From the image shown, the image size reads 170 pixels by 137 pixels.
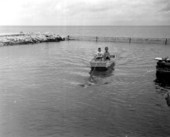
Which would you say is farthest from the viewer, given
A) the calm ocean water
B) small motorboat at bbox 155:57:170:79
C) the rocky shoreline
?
the rocky shoreline

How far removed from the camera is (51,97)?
19.9 meters

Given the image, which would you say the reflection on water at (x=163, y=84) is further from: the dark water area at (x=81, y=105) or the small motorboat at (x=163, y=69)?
the dark water area at (x=81, y=105)

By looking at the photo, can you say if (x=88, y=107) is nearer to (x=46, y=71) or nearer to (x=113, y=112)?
(x=113, y=112)

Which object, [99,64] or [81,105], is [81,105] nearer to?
[81,105]

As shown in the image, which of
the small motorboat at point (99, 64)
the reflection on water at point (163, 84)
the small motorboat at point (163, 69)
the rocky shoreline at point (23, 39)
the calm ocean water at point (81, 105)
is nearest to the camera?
the calm ocean water at point (81, 105)

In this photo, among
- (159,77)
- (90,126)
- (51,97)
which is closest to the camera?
(90,126)

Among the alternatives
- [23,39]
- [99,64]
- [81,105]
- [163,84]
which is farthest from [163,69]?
[23,39]

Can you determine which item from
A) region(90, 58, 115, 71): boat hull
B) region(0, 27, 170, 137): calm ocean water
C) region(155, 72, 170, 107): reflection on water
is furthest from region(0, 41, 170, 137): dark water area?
region(90, 58, 115, 71): boat hull

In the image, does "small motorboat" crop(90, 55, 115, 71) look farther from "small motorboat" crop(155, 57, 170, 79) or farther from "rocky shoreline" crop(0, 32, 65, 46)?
"rocky shoreline" crop(0, 32, 65, 46)

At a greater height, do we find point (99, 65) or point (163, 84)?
point (99, 65)

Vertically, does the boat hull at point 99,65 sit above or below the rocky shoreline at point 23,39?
below

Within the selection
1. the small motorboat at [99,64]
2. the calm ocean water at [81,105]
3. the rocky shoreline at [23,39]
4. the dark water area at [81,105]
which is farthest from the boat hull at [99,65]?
the rocky shoreline at [23,39]

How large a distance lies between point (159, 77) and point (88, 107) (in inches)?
528

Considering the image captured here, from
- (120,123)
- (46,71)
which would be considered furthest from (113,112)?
(46,71)
